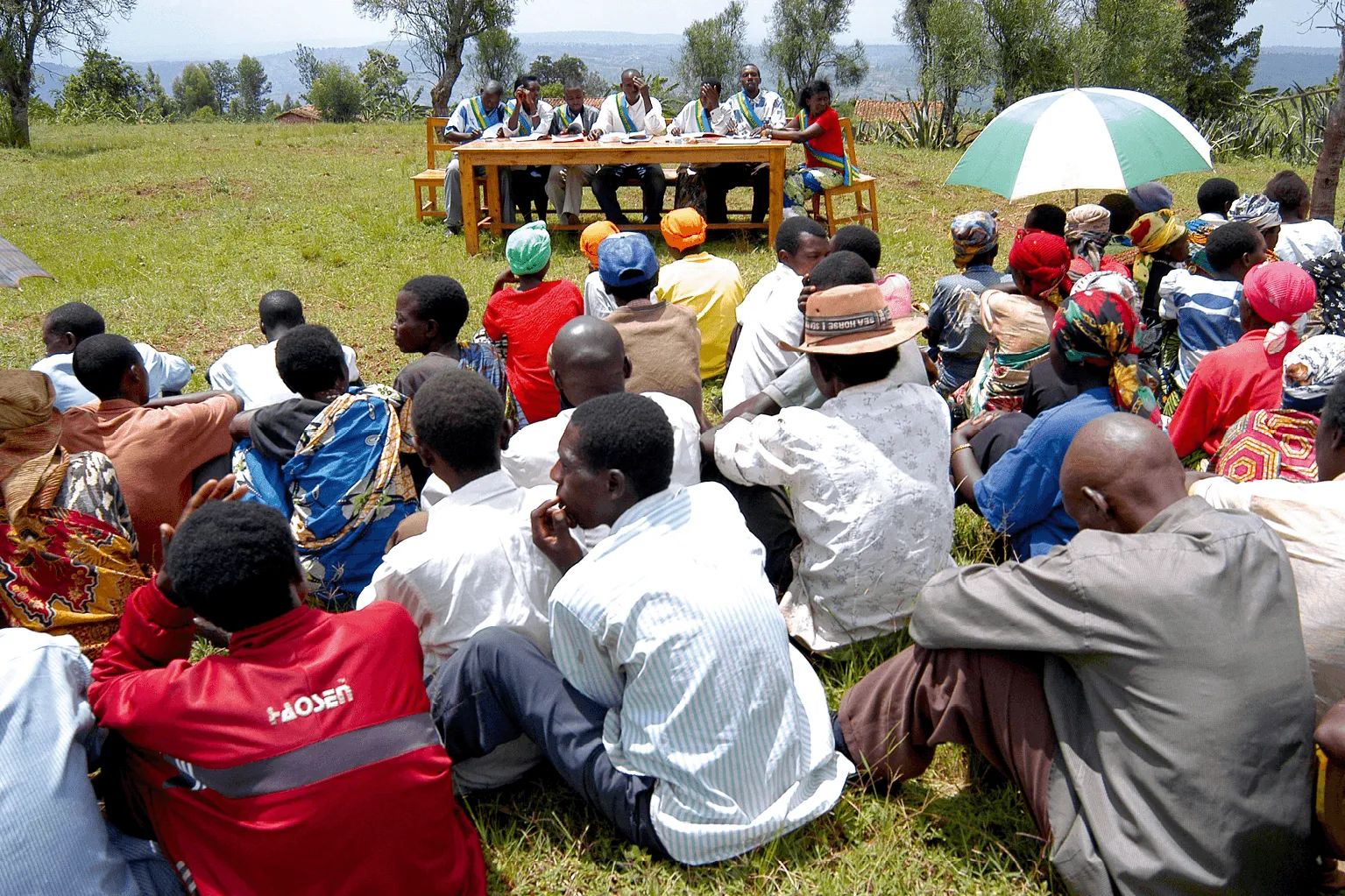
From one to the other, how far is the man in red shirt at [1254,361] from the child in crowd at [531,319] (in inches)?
119

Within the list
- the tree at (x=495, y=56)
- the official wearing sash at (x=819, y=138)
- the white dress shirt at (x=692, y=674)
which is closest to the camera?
the white dress shirt at (x=692, y=674)

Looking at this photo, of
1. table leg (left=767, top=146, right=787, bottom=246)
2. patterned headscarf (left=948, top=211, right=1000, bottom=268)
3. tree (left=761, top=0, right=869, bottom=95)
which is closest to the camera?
patterned headscarf (left=948, top=211, right=1000, bottom=268)

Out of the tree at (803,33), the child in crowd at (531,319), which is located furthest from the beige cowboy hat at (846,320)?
the tree at (803,33)

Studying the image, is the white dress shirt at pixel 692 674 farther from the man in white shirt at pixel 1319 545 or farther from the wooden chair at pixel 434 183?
the wooden chair at pixel 434 183

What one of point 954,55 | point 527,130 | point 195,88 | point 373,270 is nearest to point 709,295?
point 373,270

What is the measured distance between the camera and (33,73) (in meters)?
23.5

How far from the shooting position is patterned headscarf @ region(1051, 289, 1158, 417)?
3506mm

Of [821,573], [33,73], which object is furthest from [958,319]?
[33,73]

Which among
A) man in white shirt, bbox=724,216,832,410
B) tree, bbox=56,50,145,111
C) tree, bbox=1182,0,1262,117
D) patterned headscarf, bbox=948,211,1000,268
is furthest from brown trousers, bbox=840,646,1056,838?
tree, bbox=56,50,145,111

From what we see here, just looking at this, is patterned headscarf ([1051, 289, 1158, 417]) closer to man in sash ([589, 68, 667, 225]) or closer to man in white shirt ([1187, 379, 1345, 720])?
man in white shirt ([1187, 379, 1345, 720])

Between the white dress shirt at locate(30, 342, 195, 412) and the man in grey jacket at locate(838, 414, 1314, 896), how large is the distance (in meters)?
3.61

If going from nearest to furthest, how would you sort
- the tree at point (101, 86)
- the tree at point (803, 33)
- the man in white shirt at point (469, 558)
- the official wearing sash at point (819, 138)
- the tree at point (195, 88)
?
the man in white shirt at point (469, 558) < the official wearing sash at point (819, 138) < the tree at point (101, 86) < the tree at point (803, 33) < the tree at point (195, 88)

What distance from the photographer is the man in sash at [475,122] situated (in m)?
10.5

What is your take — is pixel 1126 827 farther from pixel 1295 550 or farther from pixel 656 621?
pixel 656 621
